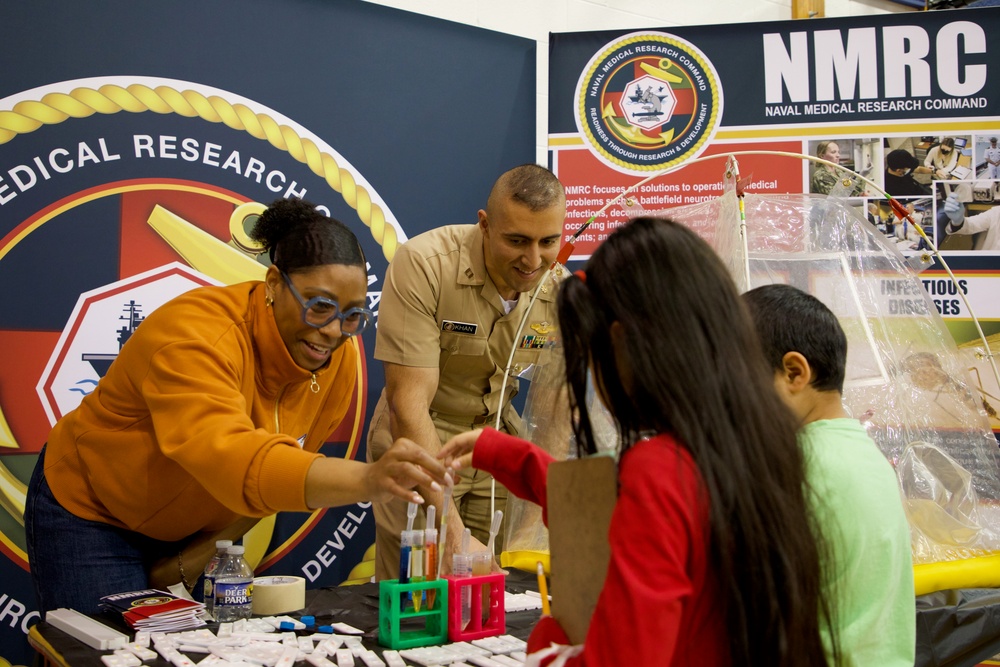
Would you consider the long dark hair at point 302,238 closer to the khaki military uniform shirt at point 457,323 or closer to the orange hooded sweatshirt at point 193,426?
the orange hooded sweatshirt at point 193,426

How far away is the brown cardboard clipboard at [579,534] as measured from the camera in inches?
38.9

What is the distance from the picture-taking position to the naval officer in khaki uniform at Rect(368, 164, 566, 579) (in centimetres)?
238

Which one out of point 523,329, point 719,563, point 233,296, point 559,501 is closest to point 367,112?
point 523,329

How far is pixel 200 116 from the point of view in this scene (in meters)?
2.77

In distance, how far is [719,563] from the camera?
2.79 ft

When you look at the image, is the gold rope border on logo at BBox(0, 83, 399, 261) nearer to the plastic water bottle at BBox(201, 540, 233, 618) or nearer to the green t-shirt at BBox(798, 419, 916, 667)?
the plastic water bottle at BBox(201, 540, 233, 618)

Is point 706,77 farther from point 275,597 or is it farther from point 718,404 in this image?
point 718,404

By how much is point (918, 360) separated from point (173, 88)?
7.84 ft

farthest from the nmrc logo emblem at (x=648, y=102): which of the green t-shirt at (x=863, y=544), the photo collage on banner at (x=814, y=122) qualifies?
the green t-shirt at (x=863, y=544)

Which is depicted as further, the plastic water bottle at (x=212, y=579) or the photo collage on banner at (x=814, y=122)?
the photo collage on banner at (x=814, y=122)

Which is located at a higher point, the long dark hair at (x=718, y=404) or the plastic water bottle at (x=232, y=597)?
the long dark hair at (x=718, y=404)

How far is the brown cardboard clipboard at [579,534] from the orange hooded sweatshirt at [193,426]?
0.57 meters

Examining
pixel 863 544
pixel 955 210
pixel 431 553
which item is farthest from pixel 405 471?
pixel 955 210

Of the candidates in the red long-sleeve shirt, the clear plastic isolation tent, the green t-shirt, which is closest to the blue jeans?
the clear plastic isolation tent
